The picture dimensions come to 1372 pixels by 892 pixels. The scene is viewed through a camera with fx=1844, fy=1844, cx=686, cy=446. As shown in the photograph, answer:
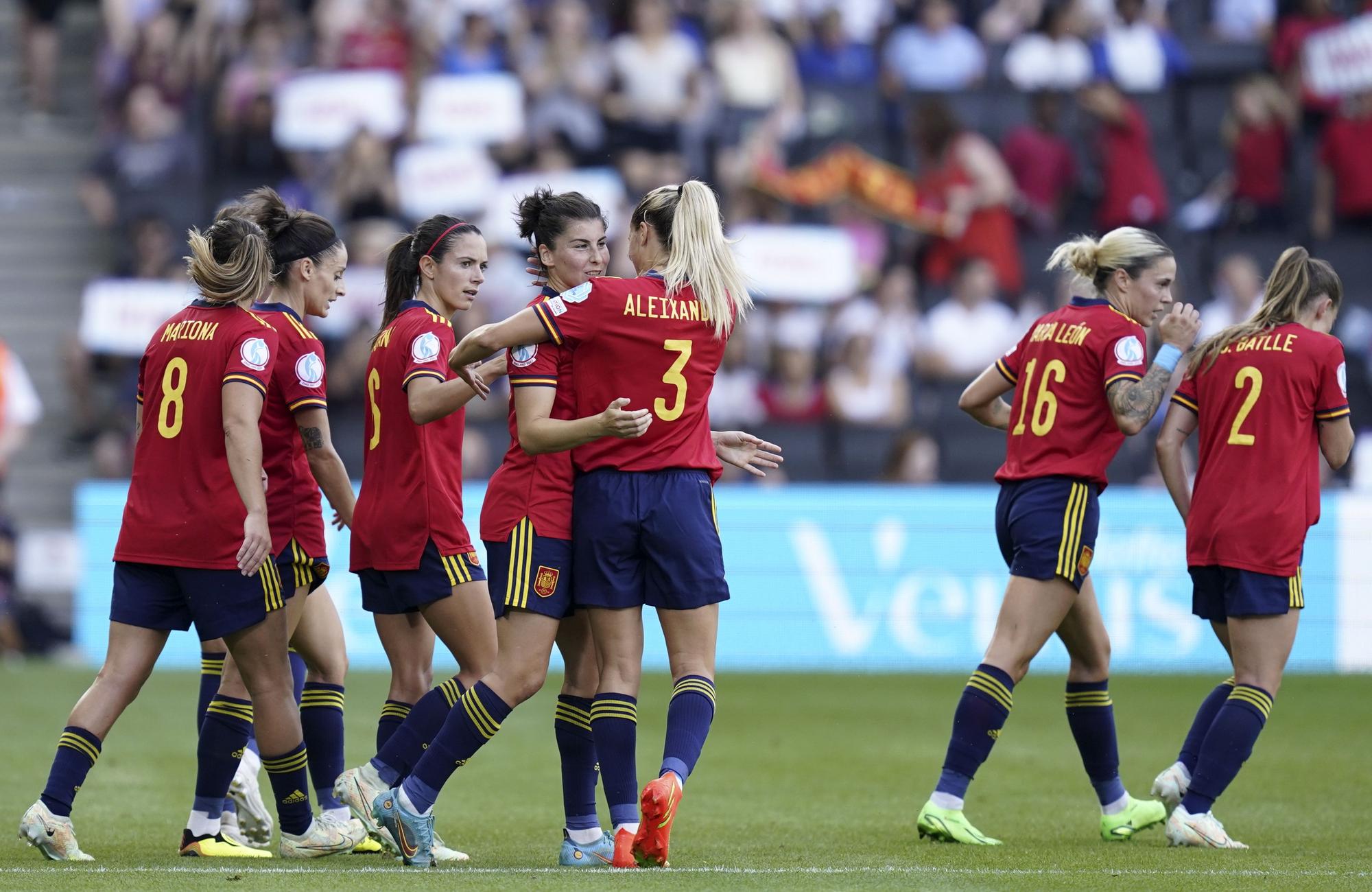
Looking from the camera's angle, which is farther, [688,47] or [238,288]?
[688,47]

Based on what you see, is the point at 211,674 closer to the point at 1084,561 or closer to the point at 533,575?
the point at 533,575

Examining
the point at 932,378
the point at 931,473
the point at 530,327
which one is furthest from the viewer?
the point at 932,378

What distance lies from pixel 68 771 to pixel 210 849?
61 centimetres

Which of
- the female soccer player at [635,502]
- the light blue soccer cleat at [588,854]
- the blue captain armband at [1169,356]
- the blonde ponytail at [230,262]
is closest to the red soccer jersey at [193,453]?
the blonde ponytail at [230,262]

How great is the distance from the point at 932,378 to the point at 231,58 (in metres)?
7.52

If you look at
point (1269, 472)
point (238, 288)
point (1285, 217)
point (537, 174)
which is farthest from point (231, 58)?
point (1269, 472)

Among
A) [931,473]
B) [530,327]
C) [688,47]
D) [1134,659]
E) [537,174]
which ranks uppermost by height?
[688,47]

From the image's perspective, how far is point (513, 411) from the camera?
6.06 meters

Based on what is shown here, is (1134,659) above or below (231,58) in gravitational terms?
below

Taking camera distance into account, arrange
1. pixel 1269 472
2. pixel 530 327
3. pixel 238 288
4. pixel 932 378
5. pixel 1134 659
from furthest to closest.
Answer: pixel 932 378
pixel 1134 659
pixel 1269 472
pixel 238 288
pixel 530 327

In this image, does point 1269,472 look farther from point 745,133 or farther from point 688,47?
point 688,47

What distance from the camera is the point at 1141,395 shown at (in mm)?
6617

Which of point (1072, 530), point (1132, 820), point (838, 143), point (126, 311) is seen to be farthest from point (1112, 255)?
point (126, 311)

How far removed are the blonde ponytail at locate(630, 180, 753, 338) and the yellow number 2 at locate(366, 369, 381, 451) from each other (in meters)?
1.17
